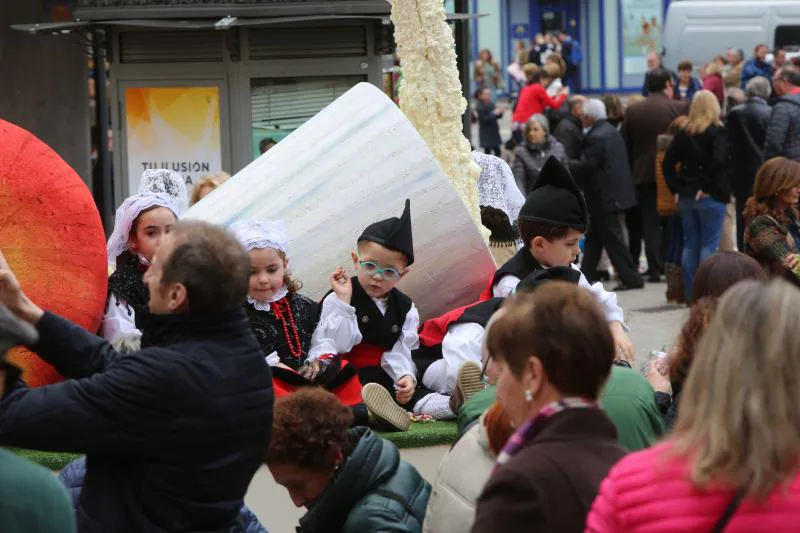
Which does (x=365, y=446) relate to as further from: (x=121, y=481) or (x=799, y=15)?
(x=799, y=15)

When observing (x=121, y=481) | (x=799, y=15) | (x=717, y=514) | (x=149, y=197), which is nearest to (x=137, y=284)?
(x=149, y=197)

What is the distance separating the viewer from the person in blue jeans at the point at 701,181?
12805 mm

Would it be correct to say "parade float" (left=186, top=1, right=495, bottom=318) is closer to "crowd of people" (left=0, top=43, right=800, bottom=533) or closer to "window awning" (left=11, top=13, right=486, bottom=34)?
"crowd of people" (left=0, top=43, right=800, bottom=533)

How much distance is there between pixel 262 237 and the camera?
5.60 m

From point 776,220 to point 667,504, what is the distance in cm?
575

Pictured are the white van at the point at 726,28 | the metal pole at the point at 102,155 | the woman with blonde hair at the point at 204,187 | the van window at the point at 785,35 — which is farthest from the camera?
the van window at the point at 785,35

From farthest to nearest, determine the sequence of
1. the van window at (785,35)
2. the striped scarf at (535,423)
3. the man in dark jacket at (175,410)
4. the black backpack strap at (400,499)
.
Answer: the van window at (785,35), the black backpack strap at (400,499), the man in dark jacket at (175,410), the striped scarf at (535,423)

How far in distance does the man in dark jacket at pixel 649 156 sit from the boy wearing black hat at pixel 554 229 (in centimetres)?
830

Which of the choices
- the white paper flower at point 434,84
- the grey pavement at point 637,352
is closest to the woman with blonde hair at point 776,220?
the grey pavement at point 637,352

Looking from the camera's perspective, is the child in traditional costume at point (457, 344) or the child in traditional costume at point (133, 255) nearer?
the child in traditional costume at point (457, 344)

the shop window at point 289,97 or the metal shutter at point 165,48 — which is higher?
the metal shutter at point 165,48

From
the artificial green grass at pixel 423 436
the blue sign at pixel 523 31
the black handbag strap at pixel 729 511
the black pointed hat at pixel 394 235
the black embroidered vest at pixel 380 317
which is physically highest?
the blue sign at pixel 523 31

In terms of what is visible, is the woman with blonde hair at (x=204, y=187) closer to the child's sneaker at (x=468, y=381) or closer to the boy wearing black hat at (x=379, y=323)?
the boy wearing black hat at (x=379, y=323)

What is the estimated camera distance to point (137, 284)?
19.4ft
